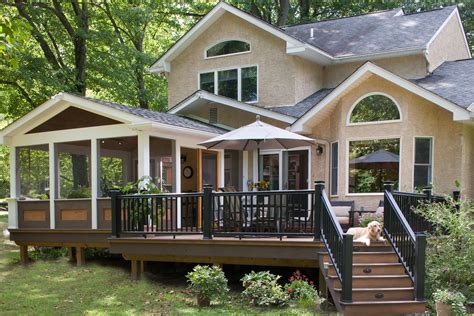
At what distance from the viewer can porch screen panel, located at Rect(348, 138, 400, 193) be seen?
1135 cm

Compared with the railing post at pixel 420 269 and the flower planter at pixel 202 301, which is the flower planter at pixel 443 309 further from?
the flower planter at pixel 202 301

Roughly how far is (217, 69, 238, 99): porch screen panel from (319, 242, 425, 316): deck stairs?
309 inches

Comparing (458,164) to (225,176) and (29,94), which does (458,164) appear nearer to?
(225,176)

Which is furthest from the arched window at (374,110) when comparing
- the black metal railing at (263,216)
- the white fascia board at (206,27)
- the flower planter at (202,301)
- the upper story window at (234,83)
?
the flower planter at (202,301)

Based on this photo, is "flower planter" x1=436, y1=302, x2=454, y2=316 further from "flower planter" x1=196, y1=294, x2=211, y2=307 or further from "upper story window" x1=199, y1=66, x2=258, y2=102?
"upper story window" x1=199, y1=66, x2=258, y2=102

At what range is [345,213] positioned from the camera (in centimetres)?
1095

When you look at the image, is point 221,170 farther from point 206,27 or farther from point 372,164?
point 206,27

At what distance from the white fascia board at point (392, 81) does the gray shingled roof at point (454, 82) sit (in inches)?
8.9

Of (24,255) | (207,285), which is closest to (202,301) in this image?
(207,285)

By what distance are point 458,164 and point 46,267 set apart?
977 cm

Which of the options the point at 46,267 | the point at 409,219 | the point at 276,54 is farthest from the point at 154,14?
the point at 409,219

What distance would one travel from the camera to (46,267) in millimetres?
10812

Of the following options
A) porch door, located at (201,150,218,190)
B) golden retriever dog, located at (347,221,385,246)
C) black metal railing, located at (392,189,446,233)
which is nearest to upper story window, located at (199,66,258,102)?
porch door, located at (201,150,218,190)

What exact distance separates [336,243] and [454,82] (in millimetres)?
7238
